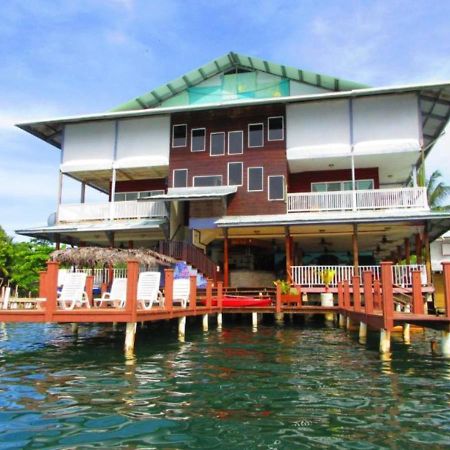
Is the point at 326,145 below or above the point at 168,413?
above

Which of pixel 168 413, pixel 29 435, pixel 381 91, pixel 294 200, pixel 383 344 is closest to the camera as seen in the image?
pixel 29 435


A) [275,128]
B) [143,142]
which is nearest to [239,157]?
[275,128]

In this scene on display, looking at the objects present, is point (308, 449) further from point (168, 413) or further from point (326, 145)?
point (326, 145)

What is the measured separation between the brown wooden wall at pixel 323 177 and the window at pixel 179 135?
5603 millimetres

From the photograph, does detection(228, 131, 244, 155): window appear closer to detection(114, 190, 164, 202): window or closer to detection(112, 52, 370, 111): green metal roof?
detection(112, 52, 370, 111): green metal roof

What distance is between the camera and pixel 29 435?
489 cm

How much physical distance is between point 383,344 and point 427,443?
5963 mm

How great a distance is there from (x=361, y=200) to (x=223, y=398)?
15834mm

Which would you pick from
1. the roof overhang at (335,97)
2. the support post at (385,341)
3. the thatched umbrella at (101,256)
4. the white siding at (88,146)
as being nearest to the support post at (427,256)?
the roof overhang at (335,97)

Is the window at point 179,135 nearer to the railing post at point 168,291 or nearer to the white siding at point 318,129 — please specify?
the white siding at point 318,129

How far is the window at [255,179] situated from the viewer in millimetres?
22422

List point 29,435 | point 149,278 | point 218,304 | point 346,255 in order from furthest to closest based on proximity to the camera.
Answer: point 346,255, point 218,304, point 149,278, point 29,435

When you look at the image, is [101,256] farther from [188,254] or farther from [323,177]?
[323,177]

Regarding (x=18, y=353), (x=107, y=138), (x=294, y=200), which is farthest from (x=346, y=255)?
(x=18, y=353)
